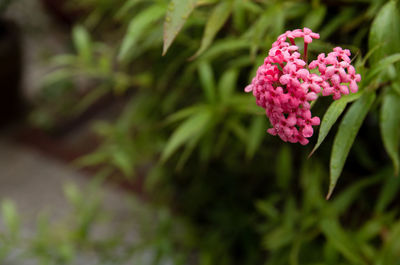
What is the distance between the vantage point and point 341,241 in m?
0.74

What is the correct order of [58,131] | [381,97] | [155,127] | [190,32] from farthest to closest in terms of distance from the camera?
[58,131] → [155,127] → [190,32] → [381,97]

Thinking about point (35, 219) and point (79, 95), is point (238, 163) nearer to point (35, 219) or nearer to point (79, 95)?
point (35, 219)

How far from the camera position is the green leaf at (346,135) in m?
0.45

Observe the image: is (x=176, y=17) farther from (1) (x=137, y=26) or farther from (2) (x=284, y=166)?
(2) (x=284, y=166)

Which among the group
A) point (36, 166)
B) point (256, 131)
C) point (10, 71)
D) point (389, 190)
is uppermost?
point (10, 71)

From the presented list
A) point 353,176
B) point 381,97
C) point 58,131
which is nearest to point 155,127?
point 353,176

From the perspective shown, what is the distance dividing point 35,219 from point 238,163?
800 millimetres

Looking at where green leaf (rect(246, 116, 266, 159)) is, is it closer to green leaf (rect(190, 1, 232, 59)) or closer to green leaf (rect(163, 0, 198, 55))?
green leaf (rect(190, 1, 232, 59))

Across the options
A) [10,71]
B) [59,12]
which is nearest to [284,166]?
[10,71]

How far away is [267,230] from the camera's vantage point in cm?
94

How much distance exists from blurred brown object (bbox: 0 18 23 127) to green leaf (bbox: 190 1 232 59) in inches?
51.7

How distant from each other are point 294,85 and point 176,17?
17 cm

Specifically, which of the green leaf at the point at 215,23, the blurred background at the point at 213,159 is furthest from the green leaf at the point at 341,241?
the green leaf at the point at 215,23

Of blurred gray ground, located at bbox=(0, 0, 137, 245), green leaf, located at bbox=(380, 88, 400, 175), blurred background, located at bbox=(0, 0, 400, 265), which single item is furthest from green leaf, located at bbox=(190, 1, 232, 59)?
blurred gray ground, located at bbox=(0, 0, 137, 245)
